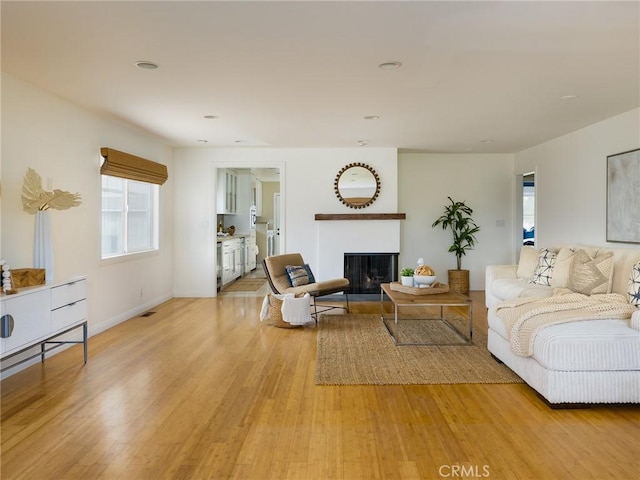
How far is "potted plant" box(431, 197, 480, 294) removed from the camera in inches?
294

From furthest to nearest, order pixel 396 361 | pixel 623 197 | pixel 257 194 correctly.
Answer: pixel 257 194 < pixel 623 197 < pixel 396 361

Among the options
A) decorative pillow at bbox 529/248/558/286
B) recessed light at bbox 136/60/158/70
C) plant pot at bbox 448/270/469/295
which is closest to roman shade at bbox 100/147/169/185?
recessed light at bbox 136/60/158/70

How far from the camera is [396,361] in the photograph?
12.7 feet

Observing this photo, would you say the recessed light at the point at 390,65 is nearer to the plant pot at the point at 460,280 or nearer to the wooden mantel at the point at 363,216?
the wooden mantel at the point at 363,216

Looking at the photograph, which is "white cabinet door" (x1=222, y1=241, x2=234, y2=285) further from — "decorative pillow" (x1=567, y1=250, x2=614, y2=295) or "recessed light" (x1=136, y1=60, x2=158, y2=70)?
"decorative pillow" (x1=567, y1=250, x2=614, y2=295)

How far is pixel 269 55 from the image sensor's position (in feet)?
10.3

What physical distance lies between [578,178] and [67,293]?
5.60 meters

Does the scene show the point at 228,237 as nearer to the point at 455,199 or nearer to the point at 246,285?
the point at 246,285

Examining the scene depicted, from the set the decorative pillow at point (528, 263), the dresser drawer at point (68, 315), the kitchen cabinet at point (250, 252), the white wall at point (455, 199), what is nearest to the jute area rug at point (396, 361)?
the decorative pillow at point (528, 263)

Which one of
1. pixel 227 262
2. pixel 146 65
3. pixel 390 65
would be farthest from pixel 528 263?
pixel 227 262

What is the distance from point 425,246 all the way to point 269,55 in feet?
17.7

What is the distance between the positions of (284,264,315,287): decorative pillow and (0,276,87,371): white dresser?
2375 millimetres

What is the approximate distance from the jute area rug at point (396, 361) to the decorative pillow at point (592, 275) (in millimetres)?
1032

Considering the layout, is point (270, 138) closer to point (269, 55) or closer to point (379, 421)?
point (269, 55)
